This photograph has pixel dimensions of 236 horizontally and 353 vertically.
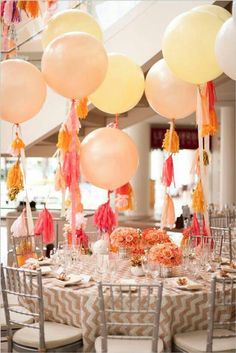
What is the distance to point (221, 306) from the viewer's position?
3438 millimetres

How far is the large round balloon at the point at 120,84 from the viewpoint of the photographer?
188 inches

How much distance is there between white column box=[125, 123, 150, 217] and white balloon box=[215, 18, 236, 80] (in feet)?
32.1

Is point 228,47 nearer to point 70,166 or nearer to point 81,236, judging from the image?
point 70,166

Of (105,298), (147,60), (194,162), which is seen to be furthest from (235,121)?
(105,298)

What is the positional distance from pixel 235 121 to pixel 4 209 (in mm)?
6008

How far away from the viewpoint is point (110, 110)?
5090 millimetres

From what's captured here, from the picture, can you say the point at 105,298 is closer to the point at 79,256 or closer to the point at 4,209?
the point at 79,256

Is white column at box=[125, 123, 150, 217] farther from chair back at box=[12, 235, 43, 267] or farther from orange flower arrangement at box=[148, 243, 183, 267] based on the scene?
orange flower arrangement at box=[148, 243, 183, 267]

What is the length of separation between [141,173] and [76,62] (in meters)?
9.61

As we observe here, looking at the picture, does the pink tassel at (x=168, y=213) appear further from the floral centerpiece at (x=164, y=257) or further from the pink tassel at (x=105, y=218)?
the floral centerpiece at (x=164, y=257)

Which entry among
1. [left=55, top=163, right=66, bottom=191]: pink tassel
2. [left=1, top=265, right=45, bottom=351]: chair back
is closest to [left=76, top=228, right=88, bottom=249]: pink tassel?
[left=55, top=163, right=66, bottom=191]: pink tassel

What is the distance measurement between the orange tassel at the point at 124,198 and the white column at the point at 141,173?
8339 millimetres

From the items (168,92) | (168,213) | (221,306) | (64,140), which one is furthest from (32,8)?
(221,306)

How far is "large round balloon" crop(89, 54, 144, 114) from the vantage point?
4.77 m
